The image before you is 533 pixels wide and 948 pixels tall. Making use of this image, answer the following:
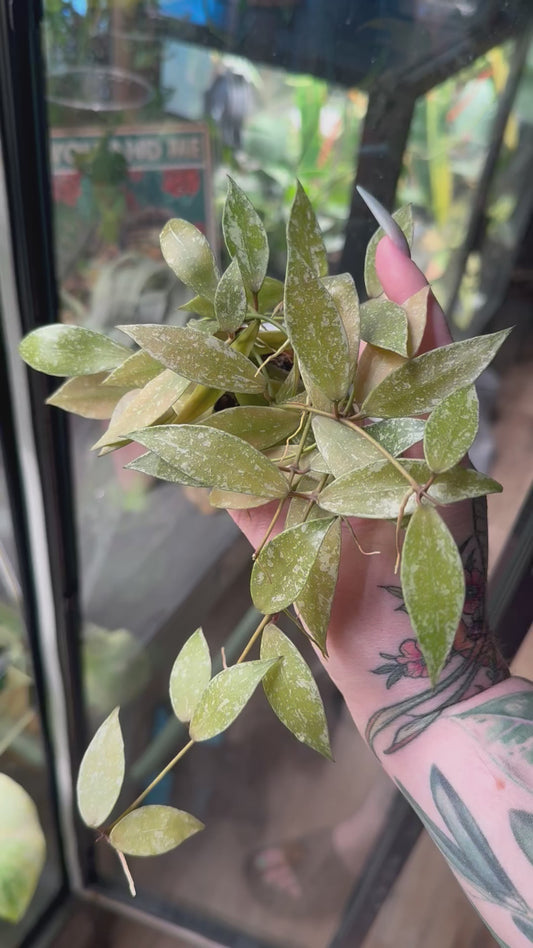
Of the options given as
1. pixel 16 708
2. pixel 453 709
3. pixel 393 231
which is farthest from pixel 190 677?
pixel 16 708

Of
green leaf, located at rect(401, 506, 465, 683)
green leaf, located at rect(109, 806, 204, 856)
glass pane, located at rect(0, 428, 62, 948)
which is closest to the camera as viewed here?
green leaf, located at rect(401, 506, 465, 683)

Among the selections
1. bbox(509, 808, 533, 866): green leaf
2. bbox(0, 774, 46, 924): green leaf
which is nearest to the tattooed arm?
bbox(509, 808, 533, 866): green leaf

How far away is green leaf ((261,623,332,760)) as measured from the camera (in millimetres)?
305

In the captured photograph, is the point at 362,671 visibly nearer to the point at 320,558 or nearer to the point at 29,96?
the point at 320,558

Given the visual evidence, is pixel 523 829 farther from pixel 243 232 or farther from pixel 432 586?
pixel 243 232

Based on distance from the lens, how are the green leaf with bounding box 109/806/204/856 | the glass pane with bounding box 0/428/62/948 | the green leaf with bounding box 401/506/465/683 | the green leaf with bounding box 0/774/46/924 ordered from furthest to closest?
the glass pane with bounding box 0/428/62/948 < the green leaf with bounding box 0/774/46/924 < the green leaf with bounding box 109/806/204/856 < the green leaf with bounding box 401/506/465/683

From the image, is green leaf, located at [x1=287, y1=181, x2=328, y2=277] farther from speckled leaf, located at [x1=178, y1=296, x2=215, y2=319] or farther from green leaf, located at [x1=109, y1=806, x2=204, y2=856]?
green leaf, located at [x1=109, y1=806, x2=204, y2=856]

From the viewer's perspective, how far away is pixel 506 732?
14.8 inches

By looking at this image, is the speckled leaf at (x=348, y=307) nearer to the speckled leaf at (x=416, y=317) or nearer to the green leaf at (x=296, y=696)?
the speckled leaf at (x=416, y=317)

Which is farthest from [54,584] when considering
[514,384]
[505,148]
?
[505,148]

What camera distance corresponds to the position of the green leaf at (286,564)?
0.27m

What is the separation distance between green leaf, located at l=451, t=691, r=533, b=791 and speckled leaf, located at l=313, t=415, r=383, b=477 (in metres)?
0.22

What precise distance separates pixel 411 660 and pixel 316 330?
228 millimetres

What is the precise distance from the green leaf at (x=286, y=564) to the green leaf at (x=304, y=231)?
0.36 ft
